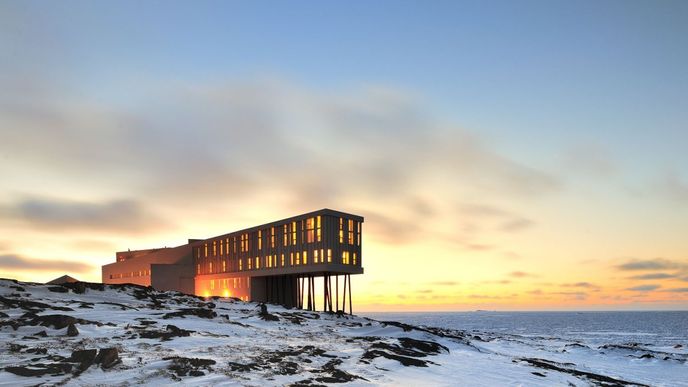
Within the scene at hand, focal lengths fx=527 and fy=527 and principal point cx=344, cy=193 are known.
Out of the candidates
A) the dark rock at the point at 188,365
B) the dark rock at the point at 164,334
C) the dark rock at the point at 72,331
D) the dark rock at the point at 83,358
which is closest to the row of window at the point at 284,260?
the dark rock at the point at 164,334

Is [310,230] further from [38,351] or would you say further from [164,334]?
[38,351]

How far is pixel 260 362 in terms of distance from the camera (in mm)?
21047

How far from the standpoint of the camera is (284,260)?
8219 centimetres

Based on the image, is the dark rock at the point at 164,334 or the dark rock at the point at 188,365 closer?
the dark rock at the point at 188,365

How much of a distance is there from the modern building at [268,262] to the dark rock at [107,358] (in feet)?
185

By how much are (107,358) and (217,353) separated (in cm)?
529

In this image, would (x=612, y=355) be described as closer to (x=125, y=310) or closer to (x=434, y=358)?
(x=434, y=358)

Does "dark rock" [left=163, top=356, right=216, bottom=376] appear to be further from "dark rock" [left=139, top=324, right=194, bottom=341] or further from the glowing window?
the glowing window

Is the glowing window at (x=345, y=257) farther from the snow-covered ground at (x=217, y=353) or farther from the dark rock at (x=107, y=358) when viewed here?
the dark rock at (x=107, y=358)

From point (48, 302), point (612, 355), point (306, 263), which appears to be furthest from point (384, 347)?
point (306, 263)

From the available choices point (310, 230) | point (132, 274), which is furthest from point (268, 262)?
point (132, 274)

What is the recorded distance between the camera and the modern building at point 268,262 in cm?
7625

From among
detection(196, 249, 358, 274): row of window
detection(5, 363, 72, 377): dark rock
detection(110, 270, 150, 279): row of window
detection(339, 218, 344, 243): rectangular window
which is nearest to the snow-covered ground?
detection(5, 363, 72, 377): dark rock

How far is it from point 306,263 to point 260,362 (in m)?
56.2
